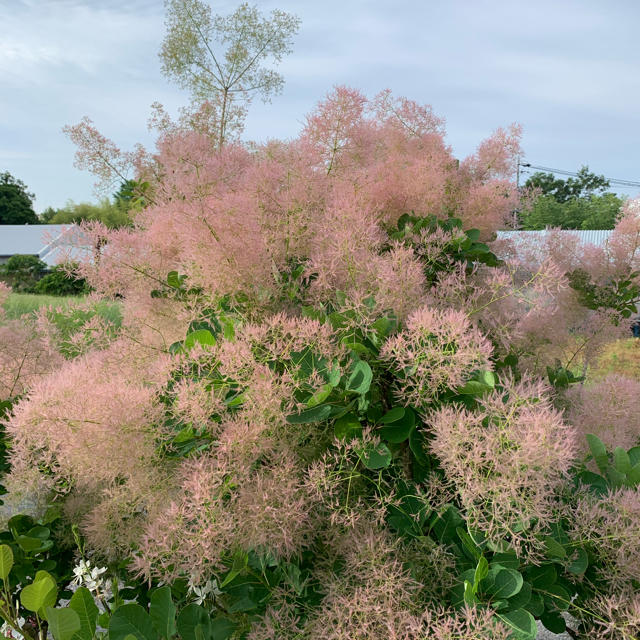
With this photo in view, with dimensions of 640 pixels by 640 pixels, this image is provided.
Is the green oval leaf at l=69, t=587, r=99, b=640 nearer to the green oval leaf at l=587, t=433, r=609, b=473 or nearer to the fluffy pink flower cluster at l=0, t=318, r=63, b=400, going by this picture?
the fluffy pink flower cluster at l=0, t=318, r=63, b=400

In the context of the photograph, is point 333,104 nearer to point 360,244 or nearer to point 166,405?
point 360,244

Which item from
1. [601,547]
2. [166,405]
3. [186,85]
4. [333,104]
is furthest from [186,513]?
[186,85]

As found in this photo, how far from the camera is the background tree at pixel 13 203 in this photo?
46.2 m

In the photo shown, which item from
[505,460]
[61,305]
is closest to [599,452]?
[505,460]

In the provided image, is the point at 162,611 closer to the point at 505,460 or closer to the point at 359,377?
the point at 359,377

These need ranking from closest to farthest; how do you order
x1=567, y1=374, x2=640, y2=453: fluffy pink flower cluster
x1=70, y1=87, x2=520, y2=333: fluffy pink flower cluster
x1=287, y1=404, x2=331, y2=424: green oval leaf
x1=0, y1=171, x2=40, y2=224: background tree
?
x1=287, y1=404, x2=331, y2=424: green oval leaf < x1=70, y1=87, x2=520, y2=333: fluffy pink flower cluster < x1=567, y1=374, x2=640, y2=453: fluffy pink flower cluster < x1=0, y1=171, x2=40, y2=224: background tree

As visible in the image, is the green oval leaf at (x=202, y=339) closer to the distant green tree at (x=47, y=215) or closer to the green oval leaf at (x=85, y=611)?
the green oval leaf at (x=85, y=611)

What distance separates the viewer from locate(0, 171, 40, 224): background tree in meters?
46.2

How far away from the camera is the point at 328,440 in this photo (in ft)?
3.84

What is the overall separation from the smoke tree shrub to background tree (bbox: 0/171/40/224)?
52.1 m

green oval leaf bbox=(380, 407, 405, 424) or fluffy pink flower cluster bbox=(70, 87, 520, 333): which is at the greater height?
fluffy pink flower cluster bbox=(70, 87, 520, 333)

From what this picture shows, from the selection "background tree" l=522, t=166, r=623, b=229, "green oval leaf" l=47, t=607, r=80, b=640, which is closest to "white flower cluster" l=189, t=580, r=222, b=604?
"green oval leaf" l=47, t=607, r=80, b=640

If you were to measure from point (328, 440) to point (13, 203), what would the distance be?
5311cm

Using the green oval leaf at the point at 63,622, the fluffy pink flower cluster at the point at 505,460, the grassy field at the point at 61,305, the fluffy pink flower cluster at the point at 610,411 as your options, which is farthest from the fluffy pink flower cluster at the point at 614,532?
the grassy field at the point at 61,305
